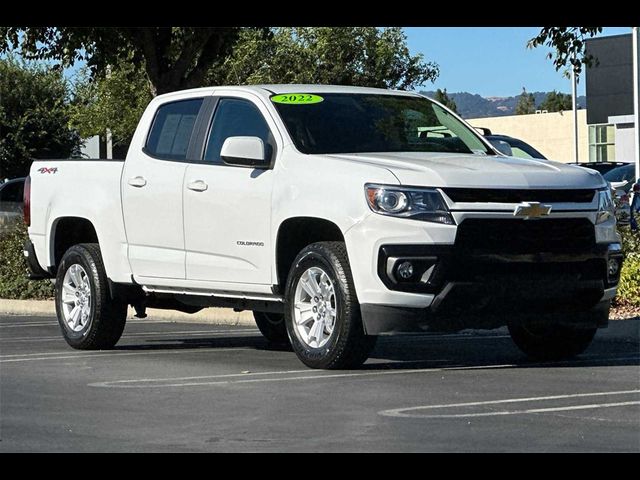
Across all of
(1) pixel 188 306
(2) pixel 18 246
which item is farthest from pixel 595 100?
(1) pixel 188 306

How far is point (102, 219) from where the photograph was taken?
12750mm

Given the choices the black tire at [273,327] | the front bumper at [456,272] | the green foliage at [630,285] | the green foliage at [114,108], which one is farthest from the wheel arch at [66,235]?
the green foliage at [114,108]

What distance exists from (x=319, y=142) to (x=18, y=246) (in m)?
9.68

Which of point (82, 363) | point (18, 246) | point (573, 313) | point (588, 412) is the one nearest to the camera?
point (588, 412)

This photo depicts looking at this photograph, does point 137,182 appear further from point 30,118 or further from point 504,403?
point 30,118

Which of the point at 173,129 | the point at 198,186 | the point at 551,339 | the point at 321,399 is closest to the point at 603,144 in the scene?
the point at 173,129

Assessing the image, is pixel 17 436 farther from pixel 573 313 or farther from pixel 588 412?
pixel 573 313

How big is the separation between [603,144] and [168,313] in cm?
5384

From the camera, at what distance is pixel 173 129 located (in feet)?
40.8

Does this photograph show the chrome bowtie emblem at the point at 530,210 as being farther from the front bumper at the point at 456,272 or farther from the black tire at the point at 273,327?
the black tire at the point at 273,327

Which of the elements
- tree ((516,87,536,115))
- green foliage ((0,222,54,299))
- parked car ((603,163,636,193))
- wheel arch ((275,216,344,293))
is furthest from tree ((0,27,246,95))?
tree ((516,87,536,115))

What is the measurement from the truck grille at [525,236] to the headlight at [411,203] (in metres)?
0.17

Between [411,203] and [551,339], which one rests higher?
[411,203]

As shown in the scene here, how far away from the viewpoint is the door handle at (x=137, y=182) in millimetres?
12266
